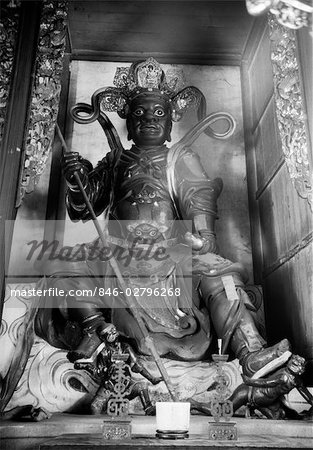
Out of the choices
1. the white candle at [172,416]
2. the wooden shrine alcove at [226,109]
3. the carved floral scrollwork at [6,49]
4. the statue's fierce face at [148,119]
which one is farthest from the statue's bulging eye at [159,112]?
the white candle at [172,416]

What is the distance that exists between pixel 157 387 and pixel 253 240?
55.7 inches

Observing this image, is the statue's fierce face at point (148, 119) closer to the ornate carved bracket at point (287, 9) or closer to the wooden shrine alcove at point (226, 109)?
the wooden shrine alcove at point (226, 109)

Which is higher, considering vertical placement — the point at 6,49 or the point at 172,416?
the point at 6,49

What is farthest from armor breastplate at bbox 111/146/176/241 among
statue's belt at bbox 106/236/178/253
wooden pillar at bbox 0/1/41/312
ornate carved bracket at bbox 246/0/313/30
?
ornate carved bracket at bbox 246/0/313/30

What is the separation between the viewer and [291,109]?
90.8 inches

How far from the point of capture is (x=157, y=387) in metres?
2.23

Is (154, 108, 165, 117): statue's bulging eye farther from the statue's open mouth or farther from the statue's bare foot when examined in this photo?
the statue's bare foot

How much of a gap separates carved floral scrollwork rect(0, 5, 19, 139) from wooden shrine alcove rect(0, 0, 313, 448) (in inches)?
1.1

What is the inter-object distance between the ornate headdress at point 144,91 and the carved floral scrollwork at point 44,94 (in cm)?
54

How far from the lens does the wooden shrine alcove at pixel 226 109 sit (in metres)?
2.35

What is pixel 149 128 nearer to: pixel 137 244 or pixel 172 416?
pixel 137 244

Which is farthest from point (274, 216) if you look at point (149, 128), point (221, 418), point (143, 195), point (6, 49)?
point (6, 49)

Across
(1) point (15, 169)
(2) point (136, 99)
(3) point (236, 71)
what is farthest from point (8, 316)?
(3) point (236, 71)

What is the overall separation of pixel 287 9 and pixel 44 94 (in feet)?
5.11
